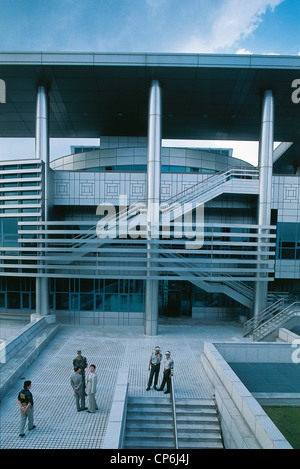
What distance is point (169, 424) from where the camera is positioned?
8.23 m

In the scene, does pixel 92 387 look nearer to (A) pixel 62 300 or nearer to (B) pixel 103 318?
(B) pixel 103 318

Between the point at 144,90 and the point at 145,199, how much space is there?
6.72 m

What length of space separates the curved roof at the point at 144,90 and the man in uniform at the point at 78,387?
14666 mm

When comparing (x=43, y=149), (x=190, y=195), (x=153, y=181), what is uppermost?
(x=43, y=149)

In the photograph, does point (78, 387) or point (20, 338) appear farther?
point (20, 338)

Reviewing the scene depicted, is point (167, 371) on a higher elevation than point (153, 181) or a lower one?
lower

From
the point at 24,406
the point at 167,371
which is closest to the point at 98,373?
the point at 167,371

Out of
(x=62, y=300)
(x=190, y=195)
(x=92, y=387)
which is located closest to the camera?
(x=92, y=387)

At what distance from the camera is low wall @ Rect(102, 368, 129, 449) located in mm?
6054

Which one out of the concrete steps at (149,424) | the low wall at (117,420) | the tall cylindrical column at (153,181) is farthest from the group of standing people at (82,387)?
the tall cylindrical column at (153,181)

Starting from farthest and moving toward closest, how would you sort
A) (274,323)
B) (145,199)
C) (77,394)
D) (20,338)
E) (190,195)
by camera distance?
(145,199) → (190,195) → (274,323) → (20,338) → (77,394)

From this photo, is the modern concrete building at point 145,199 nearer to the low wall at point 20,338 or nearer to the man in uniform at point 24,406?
the low wall at point 20,338

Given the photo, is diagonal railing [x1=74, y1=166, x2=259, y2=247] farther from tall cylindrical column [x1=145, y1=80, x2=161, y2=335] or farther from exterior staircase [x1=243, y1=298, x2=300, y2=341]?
exterior staircase [x1=243, y1=298, x2=300, y2=341]
